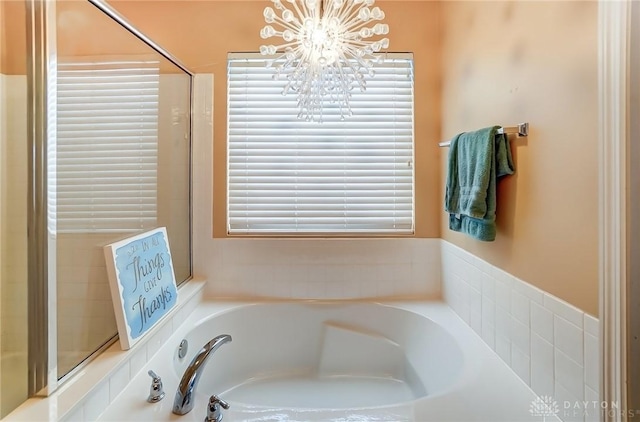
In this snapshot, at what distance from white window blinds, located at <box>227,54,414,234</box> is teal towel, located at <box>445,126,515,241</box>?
23.0 inches

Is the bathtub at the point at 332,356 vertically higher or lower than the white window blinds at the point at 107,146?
lower

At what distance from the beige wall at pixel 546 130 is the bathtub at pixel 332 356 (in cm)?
44

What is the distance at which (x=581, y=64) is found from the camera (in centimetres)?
83

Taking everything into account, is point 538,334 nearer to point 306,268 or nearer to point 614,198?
point 614,198

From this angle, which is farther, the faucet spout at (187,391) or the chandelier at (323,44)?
the chandelier at (323,44)

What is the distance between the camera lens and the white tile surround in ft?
2.69

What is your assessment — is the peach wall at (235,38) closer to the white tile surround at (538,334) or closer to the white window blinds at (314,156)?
the white window blinds at (314,156)

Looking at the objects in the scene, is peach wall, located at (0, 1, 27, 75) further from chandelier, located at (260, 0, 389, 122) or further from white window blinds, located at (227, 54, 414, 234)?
white window blinds, located at (227, 54, 414, 234)

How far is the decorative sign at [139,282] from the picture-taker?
1.13 m

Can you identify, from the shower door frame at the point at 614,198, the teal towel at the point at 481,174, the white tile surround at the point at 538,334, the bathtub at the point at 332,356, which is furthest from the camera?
the bathtub at the point at 332,356

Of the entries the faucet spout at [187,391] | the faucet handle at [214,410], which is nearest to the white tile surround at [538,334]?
the faucet handle at [214,410]

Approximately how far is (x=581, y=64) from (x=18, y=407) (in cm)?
183

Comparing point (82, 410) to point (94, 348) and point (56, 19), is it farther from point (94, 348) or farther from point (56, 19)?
point (56, 19)

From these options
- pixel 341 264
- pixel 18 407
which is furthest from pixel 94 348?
pixel 341 264
